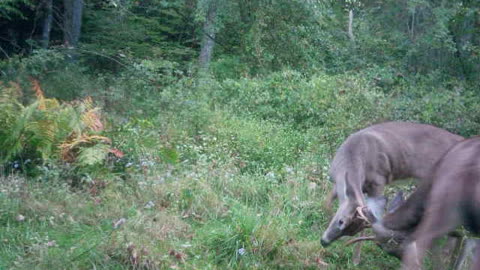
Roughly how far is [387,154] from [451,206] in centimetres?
307

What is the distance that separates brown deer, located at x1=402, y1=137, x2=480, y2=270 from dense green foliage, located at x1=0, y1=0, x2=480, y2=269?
1722 mm

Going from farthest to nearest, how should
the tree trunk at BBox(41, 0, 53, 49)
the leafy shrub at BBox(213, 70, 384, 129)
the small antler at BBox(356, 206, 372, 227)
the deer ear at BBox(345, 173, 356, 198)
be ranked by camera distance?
1. the tree trunk at BBox(41, 0, 53, 49)
2. the leafy shrub at BBox(213, 70, 384, 129)
3. the deer ear at BBox(345, 173, 356, 198)
4. the small antler at BBox(356, 206, 372, 227)

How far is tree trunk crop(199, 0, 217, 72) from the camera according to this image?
18188 millimetres

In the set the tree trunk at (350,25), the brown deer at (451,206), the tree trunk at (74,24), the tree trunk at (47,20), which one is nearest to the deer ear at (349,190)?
the brown deer at (451,206)

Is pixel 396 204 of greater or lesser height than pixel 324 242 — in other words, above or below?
above

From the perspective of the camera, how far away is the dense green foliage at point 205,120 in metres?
8.10

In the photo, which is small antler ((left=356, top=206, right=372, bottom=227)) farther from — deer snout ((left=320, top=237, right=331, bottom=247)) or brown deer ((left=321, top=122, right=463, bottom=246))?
brown deer ((left=321, top=122, right=463, bottom=246))

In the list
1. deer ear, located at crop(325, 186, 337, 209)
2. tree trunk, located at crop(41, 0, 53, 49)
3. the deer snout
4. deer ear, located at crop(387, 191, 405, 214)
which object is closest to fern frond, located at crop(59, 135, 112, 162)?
deer ear, located at crop(325, 186, 337, 209)

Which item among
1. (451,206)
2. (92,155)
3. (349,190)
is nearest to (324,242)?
(349,190)

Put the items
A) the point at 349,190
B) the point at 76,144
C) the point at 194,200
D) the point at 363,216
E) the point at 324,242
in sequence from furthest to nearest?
the point at 76,144 < the point at 194,200 < the point at 349,190 < the point at 324,242 < the point at 363,216

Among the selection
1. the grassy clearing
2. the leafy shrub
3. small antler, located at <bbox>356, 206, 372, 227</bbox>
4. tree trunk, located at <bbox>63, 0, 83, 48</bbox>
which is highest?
tree trunk, located at <bbox>63, 0, 83, 48</bbox>

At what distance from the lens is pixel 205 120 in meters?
12.5

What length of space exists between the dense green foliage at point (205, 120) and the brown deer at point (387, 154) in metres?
0.77

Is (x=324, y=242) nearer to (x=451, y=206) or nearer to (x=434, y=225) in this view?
(x=434, y=225)
